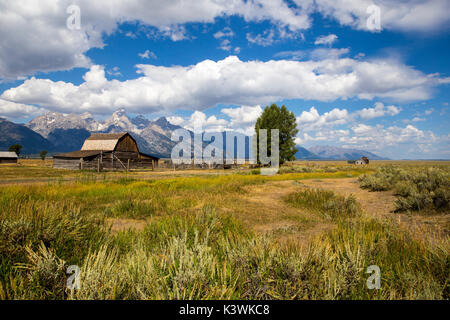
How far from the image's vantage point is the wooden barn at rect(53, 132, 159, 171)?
3609 centimetres

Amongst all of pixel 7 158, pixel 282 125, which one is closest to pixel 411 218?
pixel 282 125

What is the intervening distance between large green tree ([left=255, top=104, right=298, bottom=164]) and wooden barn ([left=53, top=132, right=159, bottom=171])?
2271 centimetres

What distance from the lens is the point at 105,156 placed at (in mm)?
39094

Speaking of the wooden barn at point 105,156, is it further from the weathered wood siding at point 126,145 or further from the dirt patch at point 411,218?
the dirt patch at point 411,218

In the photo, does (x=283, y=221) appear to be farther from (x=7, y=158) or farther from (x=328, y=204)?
(x=7, y=158)

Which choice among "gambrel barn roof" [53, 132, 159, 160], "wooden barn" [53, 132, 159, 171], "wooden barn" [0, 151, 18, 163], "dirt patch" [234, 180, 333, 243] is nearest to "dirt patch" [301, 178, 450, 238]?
"dirt patch" [234, 180, 333, 243]

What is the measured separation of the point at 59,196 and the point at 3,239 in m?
7.01

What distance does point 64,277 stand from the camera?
2479 millimetres

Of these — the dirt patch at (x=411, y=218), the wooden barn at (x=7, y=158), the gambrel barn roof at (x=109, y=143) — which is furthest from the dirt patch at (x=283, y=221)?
the wooden barn at (x=7, y=158)

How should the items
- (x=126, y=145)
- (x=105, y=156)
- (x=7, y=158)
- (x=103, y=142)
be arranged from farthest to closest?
(x=7, y=158) → (x=126, y=145) → (x=103, y=142) → (x=105, y=156)

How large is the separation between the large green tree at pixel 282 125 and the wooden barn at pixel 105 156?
74.5 feet

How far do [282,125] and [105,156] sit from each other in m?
33.7

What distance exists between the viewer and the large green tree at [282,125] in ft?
147
